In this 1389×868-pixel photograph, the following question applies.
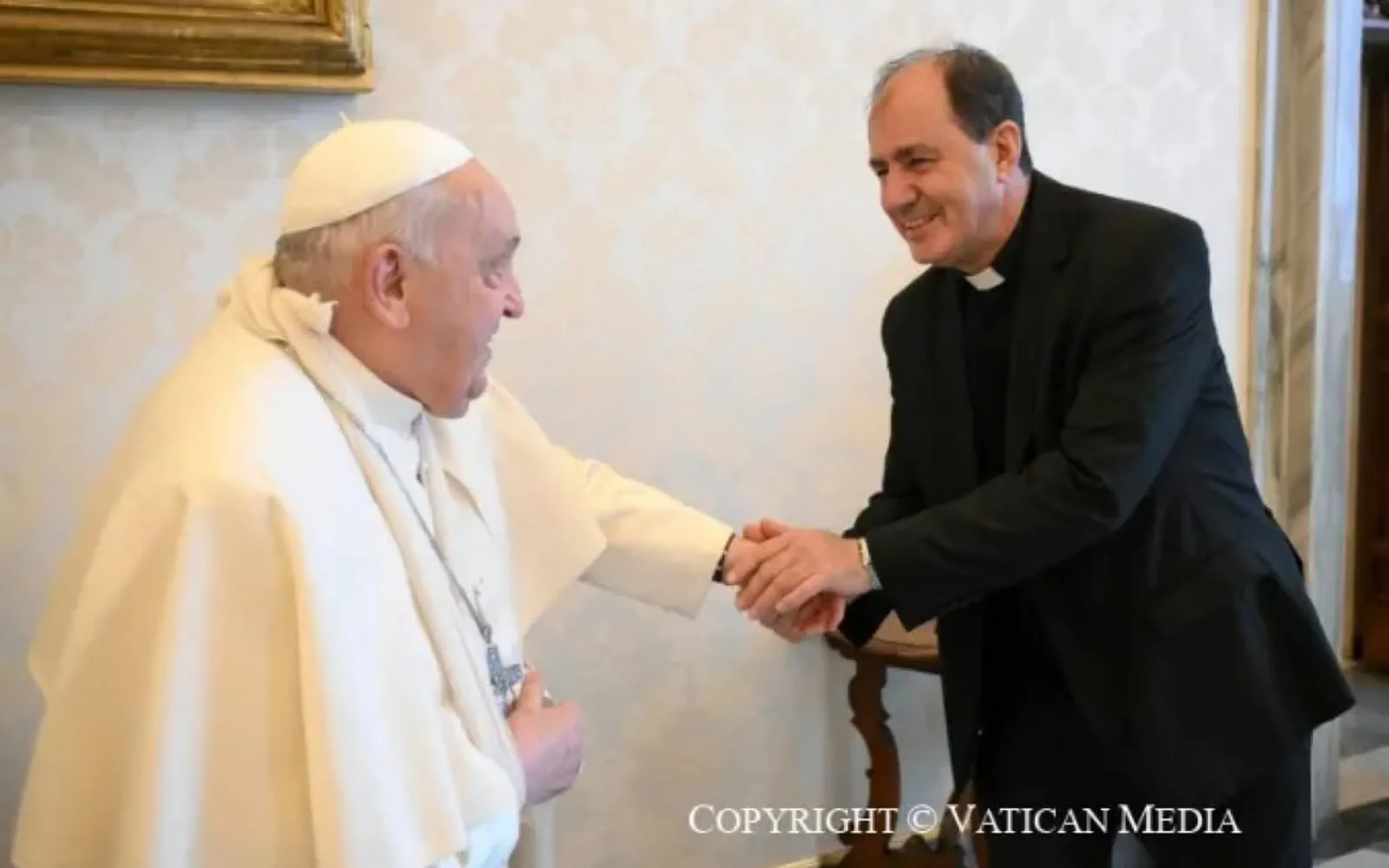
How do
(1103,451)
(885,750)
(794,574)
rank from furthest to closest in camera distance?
(885,750)
(794,574)
(1103,451)

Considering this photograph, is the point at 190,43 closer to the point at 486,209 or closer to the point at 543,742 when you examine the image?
the point at 486,209

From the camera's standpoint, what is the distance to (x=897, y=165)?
1.90 metres

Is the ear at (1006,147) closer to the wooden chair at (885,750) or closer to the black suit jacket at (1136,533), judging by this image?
the black suit jacket at (1136,533)

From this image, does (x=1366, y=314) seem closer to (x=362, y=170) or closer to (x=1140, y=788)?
(x=1140, y=788)

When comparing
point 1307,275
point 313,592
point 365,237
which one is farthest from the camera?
point 1307,275

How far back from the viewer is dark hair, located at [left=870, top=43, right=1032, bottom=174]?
1852 millimetres

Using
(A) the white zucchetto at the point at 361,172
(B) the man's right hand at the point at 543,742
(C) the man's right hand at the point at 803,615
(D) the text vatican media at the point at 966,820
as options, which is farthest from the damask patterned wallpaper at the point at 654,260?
(B) the man's right hand at the point at 543,742

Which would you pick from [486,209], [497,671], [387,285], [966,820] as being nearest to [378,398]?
[387,285]

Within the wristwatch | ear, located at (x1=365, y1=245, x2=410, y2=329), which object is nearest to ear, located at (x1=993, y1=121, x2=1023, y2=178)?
the wristwatch

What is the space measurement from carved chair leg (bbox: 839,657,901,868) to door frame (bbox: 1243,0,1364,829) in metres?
1.23

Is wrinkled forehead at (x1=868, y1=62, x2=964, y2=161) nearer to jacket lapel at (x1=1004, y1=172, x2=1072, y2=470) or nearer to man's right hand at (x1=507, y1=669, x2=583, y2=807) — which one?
jacket lapel at (x1=1004, y1=172, x2=1072, y2=470)

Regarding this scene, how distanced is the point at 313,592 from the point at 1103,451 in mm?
1009

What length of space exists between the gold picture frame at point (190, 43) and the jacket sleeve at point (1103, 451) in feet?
3.84

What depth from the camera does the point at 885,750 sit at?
2.69 meters
